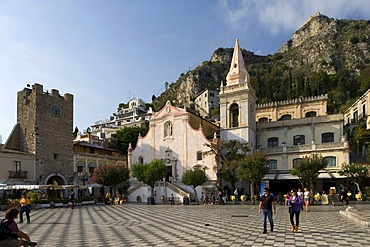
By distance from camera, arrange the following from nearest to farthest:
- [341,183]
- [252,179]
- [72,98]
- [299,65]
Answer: [252,179] < [341,183] < [72,98] < [299,65]

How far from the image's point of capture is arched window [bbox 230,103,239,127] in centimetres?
4905

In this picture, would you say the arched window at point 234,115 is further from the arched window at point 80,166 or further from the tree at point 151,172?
the arched window at point 80,166

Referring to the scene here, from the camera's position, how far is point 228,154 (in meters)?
42.7

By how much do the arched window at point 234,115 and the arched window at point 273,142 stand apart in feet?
17.5

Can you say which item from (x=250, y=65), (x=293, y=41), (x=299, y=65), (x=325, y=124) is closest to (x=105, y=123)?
(x=250, y=65)

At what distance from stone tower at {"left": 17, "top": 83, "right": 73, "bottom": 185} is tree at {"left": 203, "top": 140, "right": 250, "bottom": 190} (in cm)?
2001

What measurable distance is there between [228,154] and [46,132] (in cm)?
2427

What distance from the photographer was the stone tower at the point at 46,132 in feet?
151

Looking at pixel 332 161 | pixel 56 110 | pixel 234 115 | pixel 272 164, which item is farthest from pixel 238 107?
pixel 56 110

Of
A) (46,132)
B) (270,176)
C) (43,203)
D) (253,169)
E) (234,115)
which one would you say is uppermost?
(234,115)

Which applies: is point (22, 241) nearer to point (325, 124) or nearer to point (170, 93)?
point (325, 124)

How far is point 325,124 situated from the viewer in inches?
1845

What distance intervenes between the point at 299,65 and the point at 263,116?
86.8m

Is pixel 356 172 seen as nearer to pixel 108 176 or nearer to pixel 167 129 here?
pixel 167 129
